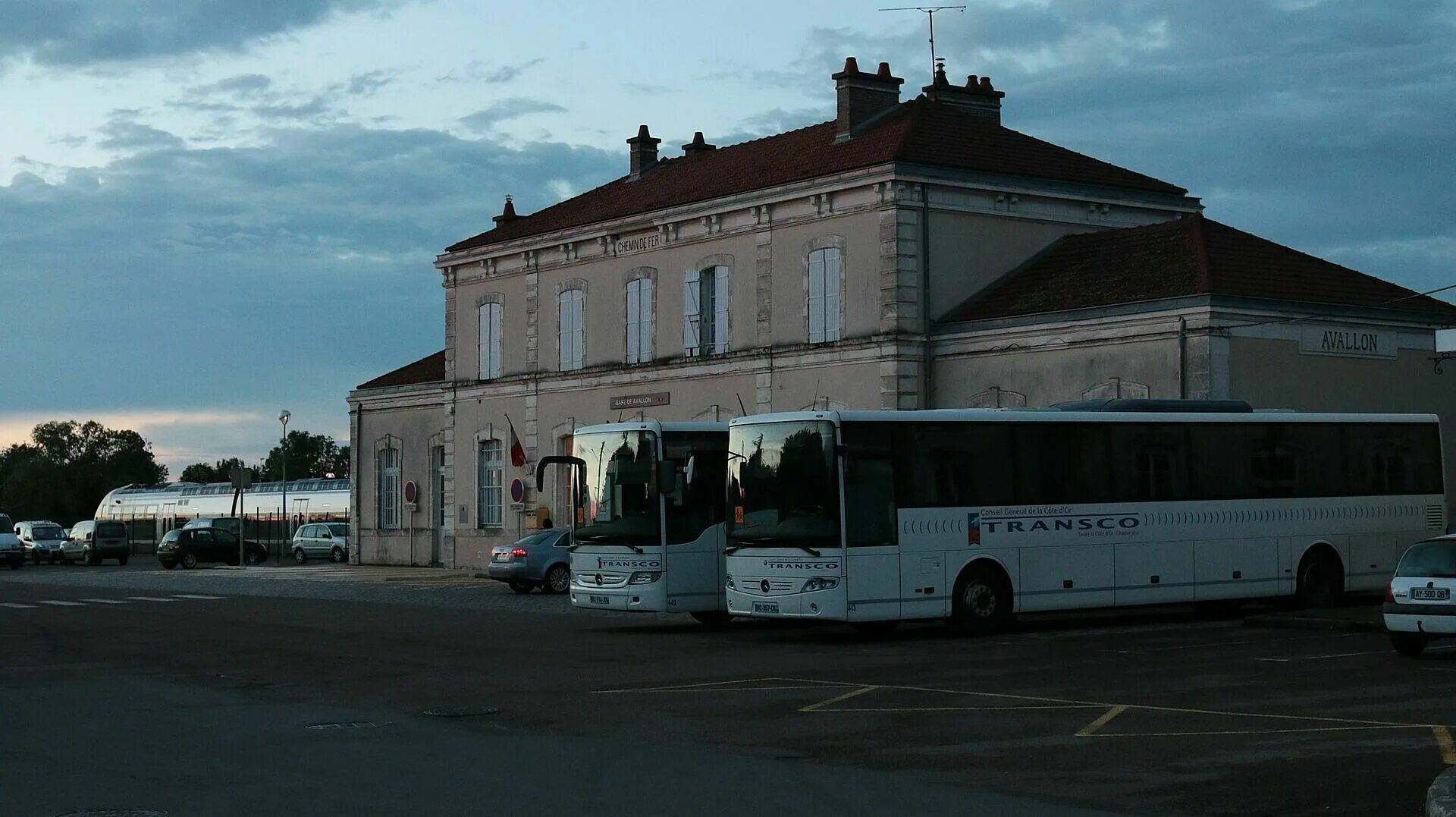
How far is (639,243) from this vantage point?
4722cm

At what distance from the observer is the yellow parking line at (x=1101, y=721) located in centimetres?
1338

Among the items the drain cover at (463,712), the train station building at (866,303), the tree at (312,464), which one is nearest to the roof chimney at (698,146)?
the train station building at (866,303)

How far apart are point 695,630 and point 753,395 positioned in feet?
55.4

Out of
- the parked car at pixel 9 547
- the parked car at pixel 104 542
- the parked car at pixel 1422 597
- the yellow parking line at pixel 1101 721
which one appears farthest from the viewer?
the parked car at pixel 104 542

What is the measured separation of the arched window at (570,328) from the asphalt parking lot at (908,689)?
62.7 feet

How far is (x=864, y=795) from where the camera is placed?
10633 mm

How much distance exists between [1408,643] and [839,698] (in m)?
7.37

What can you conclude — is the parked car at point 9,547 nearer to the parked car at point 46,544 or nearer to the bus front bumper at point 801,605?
the parked car at point 46,544

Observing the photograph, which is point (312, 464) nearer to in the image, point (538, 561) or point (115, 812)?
point (538, 561)

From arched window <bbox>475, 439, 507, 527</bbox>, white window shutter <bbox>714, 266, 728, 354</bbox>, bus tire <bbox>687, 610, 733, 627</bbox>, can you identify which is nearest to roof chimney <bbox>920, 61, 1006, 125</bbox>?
white window shutter <bbox>714, 266, 728, 354</bbox>

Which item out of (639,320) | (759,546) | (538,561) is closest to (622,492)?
(759,546)

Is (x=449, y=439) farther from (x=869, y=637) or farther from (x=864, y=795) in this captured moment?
(x=864, y=795)

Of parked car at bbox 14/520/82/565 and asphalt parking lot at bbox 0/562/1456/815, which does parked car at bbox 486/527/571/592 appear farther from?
parked car at bbox 14/520/82/565

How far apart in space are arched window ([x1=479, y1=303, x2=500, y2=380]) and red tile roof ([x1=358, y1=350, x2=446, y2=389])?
424 cm
